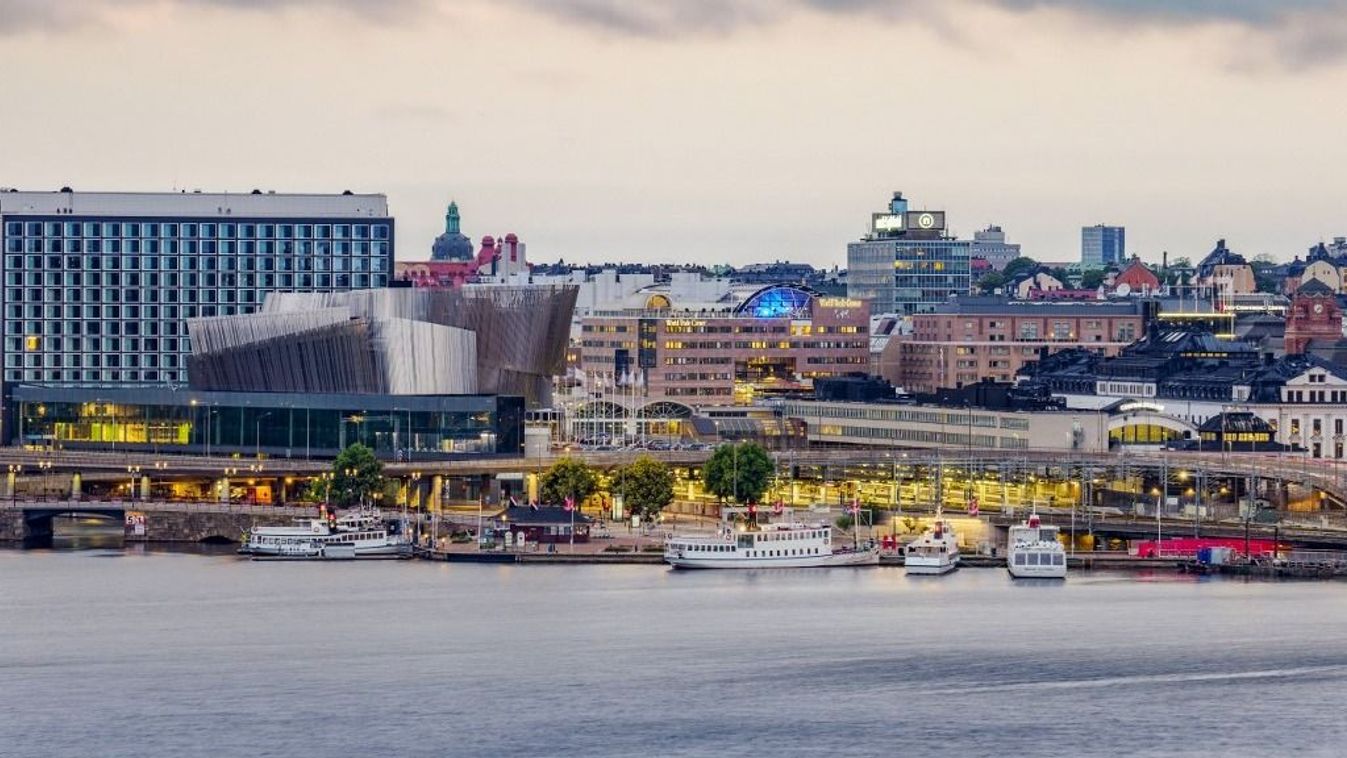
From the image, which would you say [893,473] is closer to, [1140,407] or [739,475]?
[739,475]

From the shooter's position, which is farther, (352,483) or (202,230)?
(202,230)

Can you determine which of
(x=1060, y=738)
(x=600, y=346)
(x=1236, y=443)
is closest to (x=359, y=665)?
(x=1060, y=738)

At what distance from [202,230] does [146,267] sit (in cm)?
299

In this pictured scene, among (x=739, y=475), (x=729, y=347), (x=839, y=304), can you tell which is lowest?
(x=739, y=475)

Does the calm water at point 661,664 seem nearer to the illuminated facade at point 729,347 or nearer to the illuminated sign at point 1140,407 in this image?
the illuminated sign at point 1140,407

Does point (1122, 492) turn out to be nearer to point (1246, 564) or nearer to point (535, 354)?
point (1246, 564)

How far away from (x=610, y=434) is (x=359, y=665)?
6547cm

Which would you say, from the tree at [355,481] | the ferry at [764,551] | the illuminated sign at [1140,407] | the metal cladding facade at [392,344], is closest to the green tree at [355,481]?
the tree at [355,481]

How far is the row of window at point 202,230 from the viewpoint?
14500cm

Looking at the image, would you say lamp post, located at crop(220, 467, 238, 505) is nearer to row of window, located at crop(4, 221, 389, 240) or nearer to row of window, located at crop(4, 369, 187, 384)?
row of window, located at crop(4, 369, 187, 384)

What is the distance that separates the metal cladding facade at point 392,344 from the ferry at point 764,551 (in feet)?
87.8

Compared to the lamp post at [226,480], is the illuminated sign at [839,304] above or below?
above

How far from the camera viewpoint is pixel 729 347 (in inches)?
6033

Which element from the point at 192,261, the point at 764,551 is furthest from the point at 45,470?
the point at 192,261
